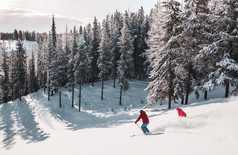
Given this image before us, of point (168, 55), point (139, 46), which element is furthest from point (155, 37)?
point (139, 46)

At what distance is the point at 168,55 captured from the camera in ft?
61.7

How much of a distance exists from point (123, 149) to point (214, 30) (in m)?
16.1

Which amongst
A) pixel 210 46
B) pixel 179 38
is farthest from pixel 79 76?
pixel 210 46

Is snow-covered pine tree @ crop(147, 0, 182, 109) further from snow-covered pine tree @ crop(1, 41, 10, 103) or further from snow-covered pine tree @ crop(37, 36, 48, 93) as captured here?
snow-covered pine tree @ crop(1, 41, 10, 103)

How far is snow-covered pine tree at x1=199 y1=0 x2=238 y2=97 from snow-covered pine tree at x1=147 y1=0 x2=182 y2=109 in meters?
3.25

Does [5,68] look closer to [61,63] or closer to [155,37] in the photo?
[61,63]

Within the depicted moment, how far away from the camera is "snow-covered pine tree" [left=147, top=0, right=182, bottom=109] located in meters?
18.5

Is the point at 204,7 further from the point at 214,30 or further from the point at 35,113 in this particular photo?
the point at 35,113

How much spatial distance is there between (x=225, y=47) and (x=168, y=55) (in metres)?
5.51

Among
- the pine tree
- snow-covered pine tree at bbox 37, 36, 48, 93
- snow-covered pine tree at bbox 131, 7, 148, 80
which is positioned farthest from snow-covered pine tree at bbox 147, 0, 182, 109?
the pine tree

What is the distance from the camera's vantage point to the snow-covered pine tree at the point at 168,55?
60.6ft

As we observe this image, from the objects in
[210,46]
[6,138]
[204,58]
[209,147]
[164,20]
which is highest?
[164,20]

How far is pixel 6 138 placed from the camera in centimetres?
2338

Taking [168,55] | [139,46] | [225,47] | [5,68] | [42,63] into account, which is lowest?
[5,68]
